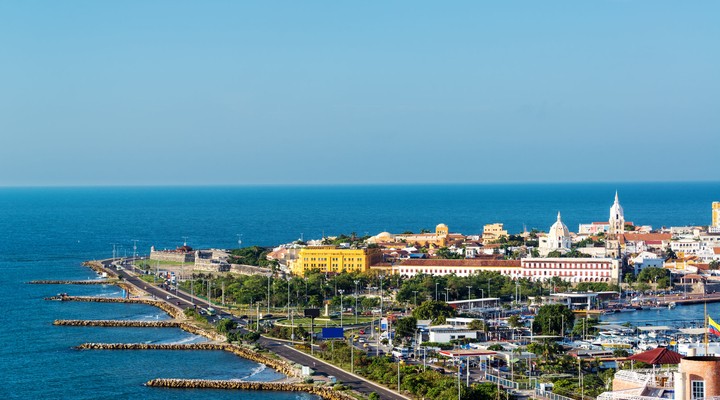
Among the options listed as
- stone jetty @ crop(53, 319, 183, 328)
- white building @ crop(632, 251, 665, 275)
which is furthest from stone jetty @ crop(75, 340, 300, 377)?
white building @ crop(632, 251, 665, 275)

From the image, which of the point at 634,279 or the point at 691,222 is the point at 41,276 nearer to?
the point at 634,279

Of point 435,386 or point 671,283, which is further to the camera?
point 671,283

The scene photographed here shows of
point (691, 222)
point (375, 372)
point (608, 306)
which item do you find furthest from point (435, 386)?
point (691, 222)

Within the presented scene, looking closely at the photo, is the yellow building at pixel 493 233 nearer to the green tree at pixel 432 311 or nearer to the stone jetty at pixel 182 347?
the green tree at pixel 432 311

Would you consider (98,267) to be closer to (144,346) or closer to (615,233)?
(144,346)

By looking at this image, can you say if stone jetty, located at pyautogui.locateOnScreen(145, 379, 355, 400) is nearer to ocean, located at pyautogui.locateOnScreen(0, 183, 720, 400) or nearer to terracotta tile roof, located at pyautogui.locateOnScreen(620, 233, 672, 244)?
ocean, located at pyautogui.locateOnScreen(0, 183, 720, 400)
